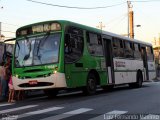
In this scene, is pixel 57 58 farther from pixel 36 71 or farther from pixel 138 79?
pixel 138 79

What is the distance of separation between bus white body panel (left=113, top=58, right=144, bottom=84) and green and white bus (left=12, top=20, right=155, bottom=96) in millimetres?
1057

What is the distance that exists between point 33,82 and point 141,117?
639cm

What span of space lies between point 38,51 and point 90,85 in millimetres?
3265

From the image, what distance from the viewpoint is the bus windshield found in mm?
15641

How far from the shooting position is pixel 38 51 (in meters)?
15.9

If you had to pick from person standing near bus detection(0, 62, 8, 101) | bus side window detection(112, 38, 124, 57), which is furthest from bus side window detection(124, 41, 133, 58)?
person standing near bus detection(0, 62, 8, 101)

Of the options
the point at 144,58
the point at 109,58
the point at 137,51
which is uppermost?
the point at 137,51

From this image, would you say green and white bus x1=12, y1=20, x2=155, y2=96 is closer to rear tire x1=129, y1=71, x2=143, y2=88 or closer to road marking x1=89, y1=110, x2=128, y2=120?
road marking x1=89, y1=110, x2=128, y2=120

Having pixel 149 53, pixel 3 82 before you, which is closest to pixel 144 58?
pixel 149 53

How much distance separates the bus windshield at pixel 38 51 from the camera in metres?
15.6

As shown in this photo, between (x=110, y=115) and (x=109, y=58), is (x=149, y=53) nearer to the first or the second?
(x=109, y=58)

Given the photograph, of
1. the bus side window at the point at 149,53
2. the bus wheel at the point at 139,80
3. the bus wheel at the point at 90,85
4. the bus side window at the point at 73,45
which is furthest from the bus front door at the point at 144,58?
the bus side window at the point at 73,45

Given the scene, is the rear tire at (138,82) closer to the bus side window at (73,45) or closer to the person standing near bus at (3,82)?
the bus side window at (73,45)

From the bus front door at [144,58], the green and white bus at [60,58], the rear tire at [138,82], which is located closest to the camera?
the green and white bus at [60,58]
